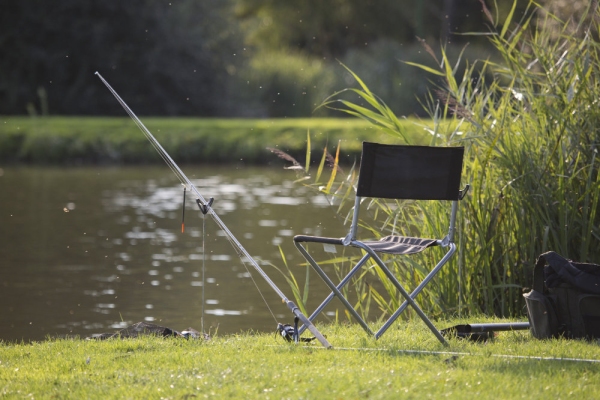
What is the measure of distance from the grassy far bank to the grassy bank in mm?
14187

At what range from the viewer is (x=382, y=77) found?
79.5 feet

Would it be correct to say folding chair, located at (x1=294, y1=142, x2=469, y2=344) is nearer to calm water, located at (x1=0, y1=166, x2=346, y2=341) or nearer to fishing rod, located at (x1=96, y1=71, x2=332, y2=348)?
fishing rod, located at (x1=96, y1=71, x2=332, y2=348)

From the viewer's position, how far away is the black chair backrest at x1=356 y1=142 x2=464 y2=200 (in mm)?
4234

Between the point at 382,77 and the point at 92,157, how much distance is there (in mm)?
8306

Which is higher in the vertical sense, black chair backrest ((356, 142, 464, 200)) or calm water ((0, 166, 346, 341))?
black chair backrest ((356, 142, 464, 200))

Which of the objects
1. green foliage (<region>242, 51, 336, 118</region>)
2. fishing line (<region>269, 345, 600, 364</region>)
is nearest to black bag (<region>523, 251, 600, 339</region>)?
fishing line (<region>269, 345, 600, 364</region>)

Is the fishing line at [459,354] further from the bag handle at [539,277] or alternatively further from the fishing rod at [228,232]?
the bag handle at [539,277]

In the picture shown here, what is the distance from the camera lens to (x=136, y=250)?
374 inches

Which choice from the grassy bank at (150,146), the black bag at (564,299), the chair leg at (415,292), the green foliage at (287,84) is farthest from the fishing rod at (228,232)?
the green foliage at (287,84)

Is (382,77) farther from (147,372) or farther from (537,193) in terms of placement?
(147,372)

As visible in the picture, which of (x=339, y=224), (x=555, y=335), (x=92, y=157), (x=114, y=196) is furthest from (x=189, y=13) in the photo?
(x=555, y=335)

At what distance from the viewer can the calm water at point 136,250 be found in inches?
267

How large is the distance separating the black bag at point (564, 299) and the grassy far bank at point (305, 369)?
0.11 metres

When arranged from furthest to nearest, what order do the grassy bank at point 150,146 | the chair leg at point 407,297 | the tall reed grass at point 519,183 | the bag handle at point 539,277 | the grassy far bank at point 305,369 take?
1. the grassy bank at point 150,146
2. the tall reed grass at point 519,183
3. the bag handle at point 539,277
4. the chair leg at point 407,297
5. the grassy far bank at point 305,369
